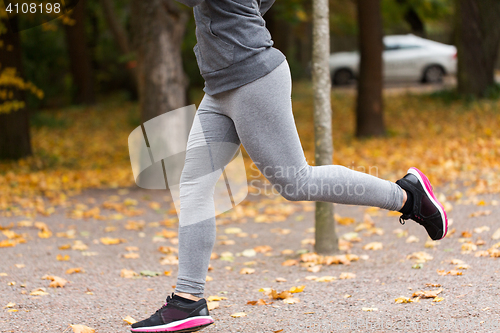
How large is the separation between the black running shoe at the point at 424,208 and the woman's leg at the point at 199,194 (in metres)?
0.91

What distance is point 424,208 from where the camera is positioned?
255 cm

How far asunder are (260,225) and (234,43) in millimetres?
3724

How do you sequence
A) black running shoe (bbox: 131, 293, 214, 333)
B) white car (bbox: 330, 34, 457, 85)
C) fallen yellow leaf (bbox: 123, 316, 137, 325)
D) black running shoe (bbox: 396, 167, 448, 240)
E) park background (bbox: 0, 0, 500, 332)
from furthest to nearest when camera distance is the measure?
white car (bbox: 330, 34, 457, 85) → park background (bbox: 0, 0, 500, 332) → fallen yellow leaf (bbox: 123, 316, 137, 325) → black running shoe (bbox: 396, 167, 448, 240) → black running shoe (bbox: 131, 293, 214, 333)

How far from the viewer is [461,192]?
5945 millimetres

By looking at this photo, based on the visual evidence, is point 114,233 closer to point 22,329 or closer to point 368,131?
point 22,329

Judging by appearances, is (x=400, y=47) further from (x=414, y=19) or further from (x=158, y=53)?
(x=158, y=53)

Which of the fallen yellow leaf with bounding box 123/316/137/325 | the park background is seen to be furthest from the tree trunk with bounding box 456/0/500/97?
the fallen yellow leaf with bounding box 123/316/137/325

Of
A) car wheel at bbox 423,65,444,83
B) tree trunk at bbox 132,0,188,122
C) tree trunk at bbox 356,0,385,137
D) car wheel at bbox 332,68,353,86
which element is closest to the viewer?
tree trunk at bbox 132,0,188,122

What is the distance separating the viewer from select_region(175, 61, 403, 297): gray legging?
7.44 ft

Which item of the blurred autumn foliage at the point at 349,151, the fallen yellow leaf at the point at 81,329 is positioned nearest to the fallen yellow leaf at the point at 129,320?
the fallen yellow leaf at the point at 81,329

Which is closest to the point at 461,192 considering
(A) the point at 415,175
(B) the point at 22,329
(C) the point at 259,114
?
(A) the point at 415,175

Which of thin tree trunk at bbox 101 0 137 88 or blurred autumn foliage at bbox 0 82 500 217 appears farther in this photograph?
thin tree trunk at bbox 101 0 137 88

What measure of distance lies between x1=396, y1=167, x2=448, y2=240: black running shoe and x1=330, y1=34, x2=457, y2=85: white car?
1874 cm

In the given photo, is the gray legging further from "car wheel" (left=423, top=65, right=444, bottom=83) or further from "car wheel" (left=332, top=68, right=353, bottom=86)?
"car wheel" (left=332, top=68, right=353, bottom=86)
